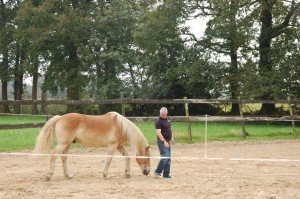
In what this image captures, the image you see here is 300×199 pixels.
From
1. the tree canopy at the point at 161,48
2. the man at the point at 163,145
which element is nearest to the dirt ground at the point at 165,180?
the man at the point at 163,145

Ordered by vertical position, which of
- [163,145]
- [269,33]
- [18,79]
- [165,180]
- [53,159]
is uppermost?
[269,33]

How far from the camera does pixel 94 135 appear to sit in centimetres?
855

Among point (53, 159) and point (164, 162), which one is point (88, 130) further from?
point (164, 162)

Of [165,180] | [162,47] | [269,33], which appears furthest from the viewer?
[162,47]

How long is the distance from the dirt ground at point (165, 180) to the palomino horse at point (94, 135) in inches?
18.5

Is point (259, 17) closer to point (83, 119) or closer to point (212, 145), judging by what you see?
point (212, 145)

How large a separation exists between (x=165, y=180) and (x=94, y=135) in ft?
5.68

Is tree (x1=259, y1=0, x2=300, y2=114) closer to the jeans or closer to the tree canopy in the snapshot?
the tree canopy

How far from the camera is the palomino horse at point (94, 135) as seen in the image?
8414mm

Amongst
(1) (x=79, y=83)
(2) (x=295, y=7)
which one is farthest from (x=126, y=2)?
(2) (x=295, y=7)

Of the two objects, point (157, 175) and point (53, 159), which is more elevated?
point (53, 159)

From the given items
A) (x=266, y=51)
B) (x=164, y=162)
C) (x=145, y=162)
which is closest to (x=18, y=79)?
(x=266, y=51)

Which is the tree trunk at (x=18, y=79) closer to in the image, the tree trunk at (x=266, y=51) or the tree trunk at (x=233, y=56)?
the tree trunk at (x=233, y=56)

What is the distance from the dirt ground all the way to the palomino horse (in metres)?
0.47
